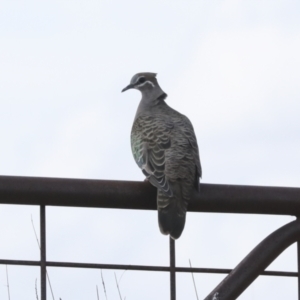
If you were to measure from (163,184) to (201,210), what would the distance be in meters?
1.20

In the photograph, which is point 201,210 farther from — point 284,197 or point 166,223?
point 166,223

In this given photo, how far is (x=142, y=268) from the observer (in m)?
2.70

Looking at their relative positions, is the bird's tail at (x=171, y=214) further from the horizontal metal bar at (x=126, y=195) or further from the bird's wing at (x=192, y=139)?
the horizontal metal bar at (x=126, y=195)

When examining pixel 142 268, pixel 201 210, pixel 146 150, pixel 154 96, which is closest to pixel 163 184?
pixel 146 150

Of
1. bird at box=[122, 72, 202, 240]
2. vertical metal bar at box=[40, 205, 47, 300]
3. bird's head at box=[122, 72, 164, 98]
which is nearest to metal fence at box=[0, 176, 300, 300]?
vertical metal bar at box=[40, 205, 47, 300]

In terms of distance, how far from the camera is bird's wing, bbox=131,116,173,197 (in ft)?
14.9

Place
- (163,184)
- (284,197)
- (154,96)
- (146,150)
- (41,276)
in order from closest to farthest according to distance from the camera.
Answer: (41,276) < (284,197) < (163,184) < (146,150) < (154,96)

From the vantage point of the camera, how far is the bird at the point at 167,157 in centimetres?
386

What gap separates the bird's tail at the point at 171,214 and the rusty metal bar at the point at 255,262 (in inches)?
37.9

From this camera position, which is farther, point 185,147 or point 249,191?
point 185,147

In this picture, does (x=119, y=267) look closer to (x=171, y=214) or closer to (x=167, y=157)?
(x=171, y=214)

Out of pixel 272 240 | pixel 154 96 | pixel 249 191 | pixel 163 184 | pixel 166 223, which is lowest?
pixel 272 240

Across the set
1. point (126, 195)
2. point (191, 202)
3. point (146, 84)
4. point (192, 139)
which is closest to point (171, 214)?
point (191, 202)

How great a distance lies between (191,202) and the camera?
2.99 m
